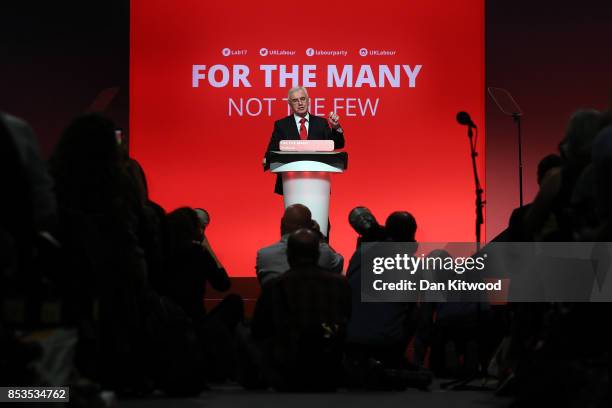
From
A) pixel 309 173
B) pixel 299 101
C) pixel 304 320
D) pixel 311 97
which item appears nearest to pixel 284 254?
pixel 304 320

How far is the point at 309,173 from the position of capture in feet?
18.4

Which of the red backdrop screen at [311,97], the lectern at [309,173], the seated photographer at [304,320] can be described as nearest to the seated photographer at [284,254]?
the seated photographer at [304,320]

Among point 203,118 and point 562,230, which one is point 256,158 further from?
point 562,230

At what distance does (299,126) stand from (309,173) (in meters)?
0.87

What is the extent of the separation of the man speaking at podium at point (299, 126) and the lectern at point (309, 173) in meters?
0.52

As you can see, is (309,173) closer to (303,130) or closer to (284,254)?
(303,130)

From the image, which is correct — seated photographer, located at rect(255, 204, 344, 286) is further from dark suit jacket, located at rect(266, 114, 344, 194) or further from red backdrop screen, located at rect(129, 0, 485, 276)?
red backdrop screen, located at rect(129, 0, 485, 276)

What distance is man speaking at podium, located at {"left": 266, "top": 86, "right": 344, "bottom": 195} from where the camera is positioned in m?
6.26

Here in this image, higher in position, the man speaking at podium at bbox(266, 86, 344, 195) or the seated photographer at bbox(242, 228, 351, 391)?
the man speaking at podium at bbox(266, 86, 344, 195)

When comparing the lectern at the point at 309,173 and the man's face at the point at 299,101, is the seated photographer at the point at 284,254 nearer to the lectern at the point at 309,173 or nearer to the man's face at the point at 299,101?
the lectern at the point at 309,173

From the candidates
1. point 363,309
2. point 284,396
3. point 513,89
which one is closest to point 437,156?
point 513,89

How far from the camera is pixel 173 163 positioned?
8.23 m

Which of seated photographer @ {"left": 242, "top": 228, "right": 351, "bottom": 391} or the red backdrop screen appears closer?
seated photographer @ {"left": 242, "top": 228, "right": 351, "bottom": 391}

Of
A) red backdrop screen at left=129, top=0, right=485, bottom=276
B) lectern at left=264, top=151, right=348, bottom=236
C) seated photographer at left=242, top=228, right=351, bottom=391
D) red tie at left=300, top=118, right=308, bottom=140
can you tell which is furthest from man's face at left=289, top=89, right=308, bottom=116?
seated photographer at left=242, top=228, right=351, bottom=391
